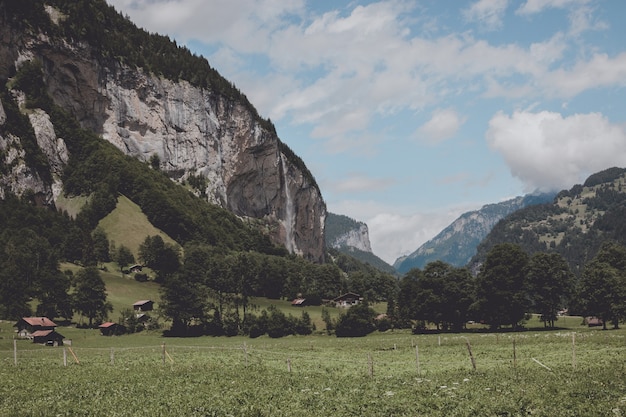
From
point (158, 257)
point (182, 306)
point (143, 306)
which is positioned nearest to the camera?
point (182, 306)

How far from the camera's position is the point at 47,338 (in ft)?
288

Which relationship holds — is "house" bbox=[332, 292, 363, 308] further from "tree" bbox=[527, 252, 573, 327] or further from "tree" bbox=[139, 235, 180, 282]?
"tree" bbox=[527, 252, 573, 327]

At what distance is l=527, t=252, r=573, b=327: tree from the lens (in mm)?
89250

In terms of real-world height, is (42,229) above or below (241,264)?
above

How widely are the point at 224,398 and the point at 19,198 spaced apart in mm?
192500

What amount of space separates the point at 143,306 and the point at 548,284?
89.3m

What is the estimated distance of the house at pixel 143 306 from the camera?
123 metres

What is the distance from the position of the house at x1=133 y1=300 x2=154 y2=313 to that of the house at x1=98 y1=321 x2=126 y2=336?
15.0m

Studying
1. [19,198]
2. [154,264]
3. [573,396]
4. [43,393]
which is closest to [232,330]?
[154,264]

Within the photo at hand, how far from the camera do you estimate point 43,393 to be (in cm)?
2319

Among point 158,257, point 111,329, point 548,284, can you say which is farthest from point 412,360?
point 158,257

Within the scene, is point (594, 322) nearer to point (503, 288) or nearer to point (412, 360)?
point (503, 288)

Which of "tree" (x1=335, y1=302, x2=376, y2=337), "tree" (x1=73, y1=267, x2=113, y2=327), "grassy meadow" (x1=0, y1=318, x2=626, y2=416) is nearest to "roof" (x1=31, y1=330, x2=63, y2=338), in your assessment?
"tree" (x1=73, y1=267, x2=113, y2=327)

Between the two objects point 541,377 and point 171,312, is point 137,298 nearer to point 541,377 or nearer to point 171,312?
point 171,312
